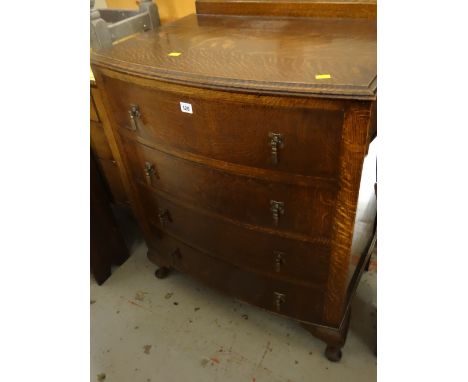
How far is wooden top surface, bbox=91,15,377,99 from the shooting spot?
2.31 feet

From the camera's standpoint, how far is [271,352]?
1339mm

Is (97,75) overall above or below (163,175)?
above

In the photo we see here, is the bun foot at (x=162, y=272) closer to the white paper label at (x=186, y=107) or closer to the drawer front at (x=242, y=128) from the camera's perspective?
the drawer front at (x=242, y=128)

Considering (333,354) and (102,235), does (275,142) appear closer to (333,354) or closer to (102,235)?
(333,354)

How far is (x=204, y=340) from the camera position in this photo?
1408 millimetres

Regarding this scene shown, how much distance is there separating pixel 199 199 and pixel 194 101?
0.34 meters

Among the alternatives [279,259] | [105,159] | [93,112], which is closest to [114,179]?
[105,159]

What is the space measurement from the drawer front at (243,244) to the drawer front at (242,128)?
0.86 ft

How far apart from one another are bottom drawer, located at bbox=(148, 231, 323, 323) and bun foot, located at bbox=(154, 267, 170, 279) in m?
0.22

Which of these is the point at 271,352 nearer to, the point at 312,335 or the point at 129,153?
the point at 312,335

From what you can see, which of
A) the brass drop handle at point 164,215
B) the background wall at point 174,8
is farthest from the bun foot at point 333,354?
the background wall at point 174,8

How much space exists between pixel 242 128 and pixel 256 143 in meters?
0.05
